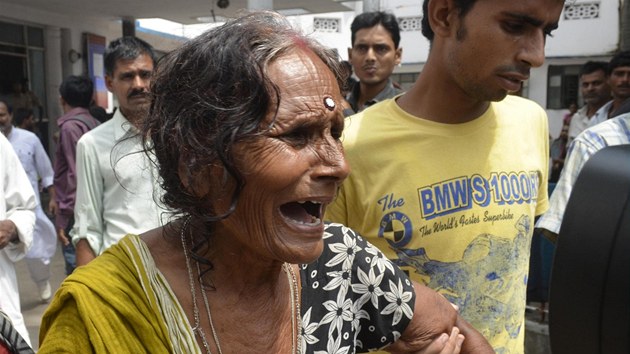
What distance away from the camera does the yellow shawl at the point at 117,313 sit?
4.09ft

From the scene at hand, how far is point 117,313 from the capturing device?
1.27 meters

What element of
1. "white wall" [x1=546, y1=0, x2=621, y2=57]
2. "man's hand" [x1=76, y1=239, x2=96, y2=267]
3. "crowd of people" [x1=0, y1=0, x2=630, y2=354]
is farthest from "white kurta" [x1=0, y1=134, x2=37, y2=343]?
"white wall" [x1=546, y1=0, x2=621, y2=57]

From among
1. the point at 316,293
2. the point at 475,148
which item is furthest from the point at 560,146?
the point at 316,293

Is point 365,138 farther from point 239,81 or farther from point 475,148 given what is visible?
point 239,81

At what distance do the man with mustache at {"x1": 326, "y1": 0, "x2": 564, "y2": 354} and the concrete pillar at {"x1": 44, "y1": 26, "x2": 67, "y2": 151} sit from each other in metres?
11.5

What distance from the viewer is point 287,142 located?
1.32 metres

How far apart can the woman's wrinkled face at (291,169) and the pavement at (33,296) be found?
168 inches

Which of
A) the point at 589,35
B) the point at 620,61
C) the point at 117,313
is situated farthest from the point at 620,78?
the point at 589,35

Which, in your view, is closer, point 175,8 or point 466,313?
point 466,313

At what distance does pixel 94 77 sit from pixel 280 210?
1267 cm

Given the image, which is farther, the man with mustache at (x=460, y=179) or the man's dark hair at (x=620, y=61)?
the man's dark hair at (x=620, y=61)

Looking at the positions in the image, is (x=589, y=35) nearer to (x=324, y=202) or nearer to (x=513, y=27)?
(x=513, y=27)

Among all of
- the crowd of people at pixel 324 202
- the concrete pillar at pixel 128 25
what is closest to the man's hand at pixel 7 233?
the crowd of people at pixel 324 202

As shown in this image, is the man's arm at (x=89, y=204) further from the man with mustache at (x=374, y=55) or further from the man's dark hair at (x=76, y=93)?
the man's dark hair at (x=76, y=93)
